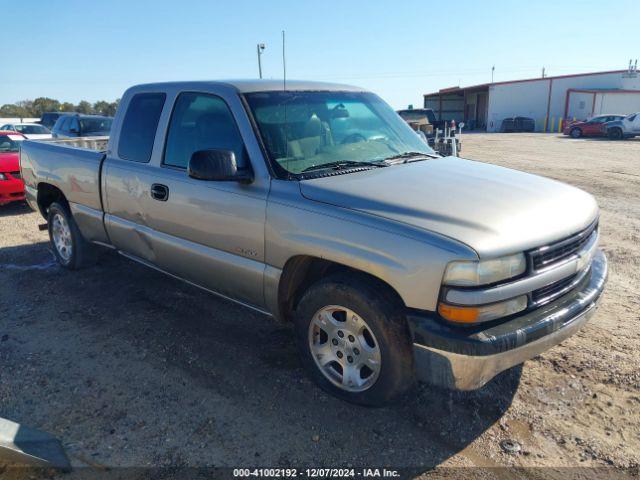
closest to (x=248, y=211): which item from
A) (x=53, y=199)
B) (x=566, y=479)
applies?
(x=566, y=479)

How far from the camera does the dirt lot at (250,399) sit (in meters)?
2.78

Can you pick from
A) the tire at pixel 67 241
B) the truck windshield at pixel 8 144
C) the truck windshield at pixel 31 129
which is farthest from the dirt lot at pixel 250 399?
the truck windshield at pixel 31 129

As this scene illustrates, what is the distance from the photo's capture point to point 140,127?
4.38 m

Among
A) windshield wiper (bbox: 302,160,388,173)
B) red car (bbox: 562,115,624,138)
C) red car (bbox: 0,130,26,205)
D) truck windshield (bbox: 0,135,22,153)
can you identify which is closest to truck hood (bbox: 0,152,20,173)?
red car (bbox: 0,130,26,205)

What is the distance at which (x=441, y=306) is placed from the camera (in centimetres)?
256

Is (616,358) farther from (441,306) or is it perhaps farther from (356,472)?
(356,472)

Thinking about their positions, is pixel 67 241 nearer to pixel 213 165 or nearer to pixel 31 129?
pixel 213 165

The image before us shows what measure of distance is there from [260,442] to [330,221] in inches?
51.5

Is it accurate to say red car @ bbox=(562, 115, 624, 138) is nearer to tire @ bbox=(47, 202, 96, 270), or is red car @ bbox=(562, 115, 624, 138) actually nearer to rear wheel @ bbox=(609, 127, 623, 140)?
rear wheel @ bbox=(609, 127, 623, 140)

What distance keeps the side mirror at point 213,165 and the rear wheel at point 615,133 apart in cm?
3191

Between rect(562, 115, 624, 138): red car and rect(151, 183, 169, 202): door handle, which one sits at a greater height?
rect(151, 183, 169, 202): door handle

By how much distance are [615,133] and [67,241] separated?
31796 millimetres

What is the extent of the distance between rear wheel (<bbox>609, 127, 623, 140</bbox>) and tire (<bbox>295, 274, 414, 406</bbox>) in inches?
1253

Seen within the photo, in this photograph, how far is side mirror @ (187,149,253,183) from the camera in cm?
319
